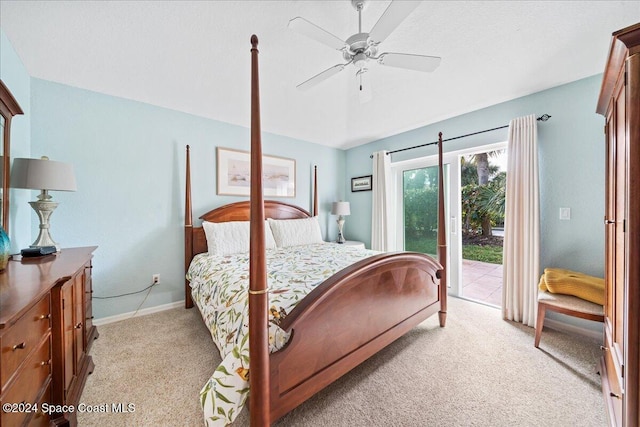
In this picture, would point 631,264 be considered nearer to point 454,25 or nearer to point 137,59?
point 454,25

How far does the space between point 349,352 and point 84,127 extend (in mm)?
3193

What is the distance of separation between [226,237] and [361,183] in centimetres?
255

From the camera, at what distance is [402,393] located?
1533 millimetres

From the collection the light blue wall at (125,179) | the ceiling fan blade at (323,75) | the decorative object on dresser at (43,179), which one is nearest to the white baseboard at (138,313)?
the light blue wall at (125,179)

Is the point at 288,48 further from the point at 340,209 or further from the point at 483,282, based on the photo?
the point at 483,282

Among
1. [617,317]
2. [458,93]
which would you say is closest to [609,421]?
[617,317]

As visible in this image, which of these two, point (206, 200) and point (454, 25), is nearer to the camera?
point (454, 25)

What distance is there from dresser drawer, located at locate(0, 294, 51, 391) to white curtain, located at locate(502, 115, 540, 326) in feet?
11.4

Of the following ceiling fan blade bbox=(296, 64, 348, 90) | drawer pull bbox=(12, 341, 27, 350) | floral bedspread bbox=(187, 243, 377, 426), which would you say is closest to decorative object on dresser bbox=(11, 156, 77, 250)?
floral bedspread bbox=(187, 243, 377, 426)

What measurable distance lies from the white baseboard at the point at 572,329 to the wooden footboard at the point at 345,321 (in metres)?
1.33

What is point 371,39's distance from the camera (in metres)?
1.48

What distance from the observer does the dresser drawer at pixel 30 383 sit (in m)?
0.79

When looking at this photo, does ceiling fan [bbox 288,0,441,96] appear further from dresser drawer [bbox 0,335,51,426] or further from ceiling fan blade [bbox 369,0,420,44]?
dresser drawer [bbox 0,335,51,426]

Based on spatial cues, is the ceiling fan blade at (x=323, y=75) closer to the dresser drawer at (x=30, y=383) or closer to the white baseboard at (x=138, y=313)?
the dresser drawer at (x=30, y=383)
